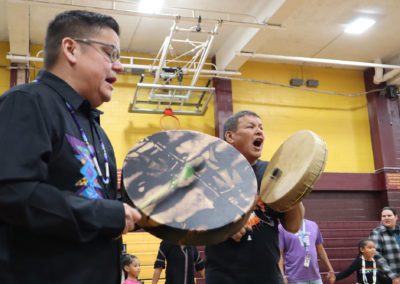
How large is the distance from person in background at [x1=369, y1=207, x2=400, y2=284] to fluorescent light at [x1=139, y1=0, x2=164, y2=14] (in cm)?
488

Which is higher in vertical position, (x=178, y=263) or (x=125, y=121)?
(x=125, y=121)

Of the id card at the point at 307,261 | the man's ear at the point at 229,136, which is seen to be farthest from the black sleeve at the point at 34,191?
the id card at the point at 307,261

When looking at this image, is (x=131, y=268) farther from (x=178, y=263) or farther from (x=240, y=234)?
(x=240, y=234)

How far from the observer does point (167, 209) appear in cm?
177

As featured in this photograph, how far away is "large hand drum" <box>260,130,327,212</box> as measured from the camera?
2.45m

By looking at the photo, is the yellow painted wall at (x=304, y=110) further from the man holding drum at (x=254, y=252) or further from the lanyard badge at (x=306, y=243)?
the man holding drum at (x=254, y=252)

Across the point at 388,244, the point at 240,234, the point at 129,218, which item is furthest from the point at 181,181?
the point at 388,244

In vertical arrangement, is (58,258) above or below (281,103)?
below

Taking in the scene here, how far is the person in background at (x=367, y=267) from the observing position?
6277 mm

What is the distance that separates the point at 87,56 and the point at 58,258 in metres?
0.71

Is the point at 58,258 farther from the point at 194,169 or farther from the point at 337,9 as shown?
the point at 337,9

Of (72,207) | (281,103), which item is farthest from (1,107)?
(281,103)

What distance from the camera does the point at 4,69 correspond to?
32.5 feet

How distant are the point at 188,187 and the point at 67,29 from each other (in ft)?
2.45
